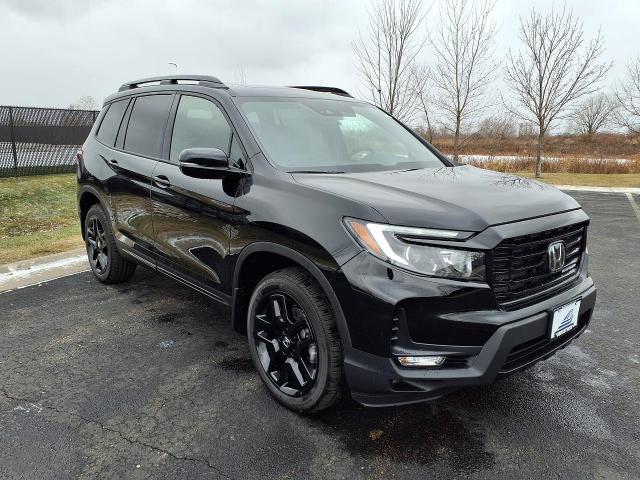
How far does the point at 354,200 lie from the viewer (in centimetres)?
233

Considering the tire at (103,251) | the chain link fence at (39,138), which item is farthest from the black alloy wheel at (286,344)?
the chain link fence at (39,138)

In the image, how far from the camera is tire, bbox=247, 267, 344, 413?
2.41 meters

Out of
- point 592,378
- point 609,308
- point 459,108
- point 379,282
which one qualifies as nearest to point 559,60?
point 459,108

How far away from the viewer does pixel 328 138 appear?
331 centimetres

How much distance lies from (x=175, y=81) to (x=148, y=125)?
42cm

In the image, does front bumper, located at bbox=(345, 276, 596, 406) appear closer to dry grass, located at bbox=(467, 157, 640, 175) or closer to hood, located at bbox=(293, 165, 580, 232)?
hood, located at bbox=(293, 165, 580, 232)

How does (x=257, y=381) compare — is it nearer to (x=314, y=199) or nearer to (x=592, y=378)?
(x=314, y=199)

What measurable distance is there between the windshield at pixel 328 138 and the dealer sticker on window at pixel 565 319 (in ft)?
4.28

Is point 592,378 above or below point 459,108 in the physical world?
below

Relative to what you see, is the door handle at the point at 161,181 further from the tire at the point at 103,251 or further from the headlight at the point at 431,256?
the headlight at the point at 431,256

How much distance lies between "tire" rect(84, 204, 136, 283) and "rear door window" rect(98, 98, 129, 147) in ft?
2.09

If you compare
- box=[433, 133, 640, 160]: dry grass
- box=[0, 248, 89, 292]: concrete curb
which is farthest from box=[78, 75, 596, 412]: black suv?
box=[433, 133, 640, 160]: dry grass

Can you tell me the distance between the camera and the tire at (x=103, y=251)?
453 cm

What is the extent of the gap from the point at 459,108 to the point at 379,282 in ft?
52.0
